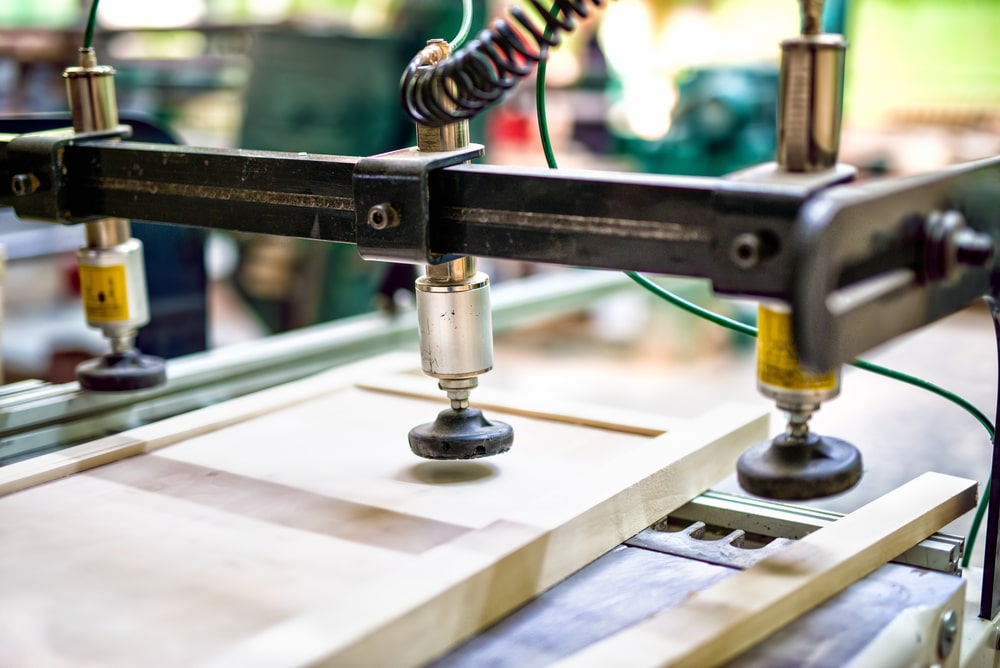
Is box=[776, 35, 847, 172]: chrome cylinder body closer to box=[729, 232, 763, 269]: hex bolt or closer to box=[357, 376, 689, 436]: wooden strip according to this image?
box=[729, 232, 763, 269]: hex bolt

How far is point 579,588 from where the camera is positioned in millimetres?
775

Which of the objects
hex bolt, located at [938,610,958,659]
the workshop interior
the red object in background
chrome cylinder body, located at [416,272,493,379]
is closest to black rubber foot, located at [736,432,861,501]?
the workshop interior

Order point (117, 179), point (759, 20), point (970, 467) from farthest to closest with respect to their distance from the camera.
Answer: point (759, 20)
point (970, 467)
point (117, 179)

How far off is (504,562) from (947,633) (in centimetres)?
31

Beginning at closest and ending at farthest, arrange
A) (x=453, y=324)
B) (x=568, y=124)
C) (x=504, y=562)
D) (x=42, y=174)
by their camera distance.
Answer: (x=504, y=562) < (x=453, y=324) < (x=42, y=174) < (x=568, y=124)

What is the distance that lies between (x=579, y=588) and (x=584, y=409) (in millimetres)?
330

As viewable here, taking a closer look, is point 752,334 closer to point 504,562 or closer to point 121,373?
point 504,562

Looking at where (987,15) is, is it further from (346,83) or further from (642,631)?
(642,631)

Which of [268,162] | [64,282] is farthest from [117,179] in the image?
[64,282]

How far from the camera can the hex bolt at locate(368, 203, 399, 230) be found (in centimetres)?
77

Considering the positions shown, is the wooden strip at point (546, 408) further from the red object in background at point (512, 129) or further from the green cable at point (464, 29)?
the red object in background at point (512, 129)

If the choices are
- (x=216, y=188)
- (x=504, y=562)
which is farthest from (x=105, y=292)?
(x=504, y=562)

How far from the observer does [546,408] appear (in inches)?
42.7

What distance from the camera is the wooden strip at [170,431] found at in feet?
3.04
